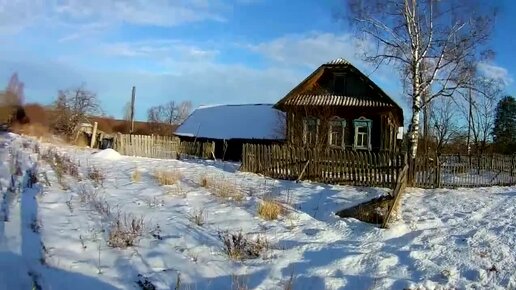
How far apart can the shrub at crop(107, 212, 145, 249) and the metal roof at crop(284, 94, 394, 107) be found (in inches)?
837

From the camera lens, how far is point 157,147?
2981 centimetres

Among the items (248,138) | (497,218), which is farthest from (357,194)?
(248,138)

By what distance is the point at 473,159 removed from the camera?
19688 mm

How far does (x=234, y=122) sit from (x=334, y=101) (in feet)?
34.1

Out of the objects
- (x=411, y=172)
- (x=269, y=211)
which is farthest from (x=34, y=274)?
(x=411, y=172)

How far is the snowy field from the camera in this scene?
18.2ft

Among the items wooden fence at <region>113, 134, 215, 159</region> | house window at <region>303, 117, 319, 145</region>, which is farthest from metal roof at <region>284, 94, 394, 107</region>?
wooden fence at <region>113, 134, 215, 159</region>

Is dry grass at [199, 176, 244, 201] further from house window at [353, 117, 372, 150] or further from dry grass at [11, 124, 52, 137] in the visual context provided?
house window at [353, 117, 372, 150]

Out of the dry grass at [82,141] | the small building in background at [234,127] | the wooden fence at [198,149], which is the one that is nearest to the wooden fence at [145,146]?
the wooden fence at [198,149]

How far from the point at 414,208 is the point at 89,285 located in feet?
25.3

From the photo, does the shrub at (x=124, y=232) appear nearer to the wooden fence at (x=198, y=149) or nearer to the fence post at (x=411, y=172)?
the fence post at (x=411, y=172)

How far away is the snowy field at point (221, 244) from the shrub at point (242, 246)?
0.30 ft

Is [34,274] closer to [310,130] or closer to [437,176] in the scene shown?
[437,176]

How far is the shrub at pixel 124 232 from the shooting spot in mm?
6324
